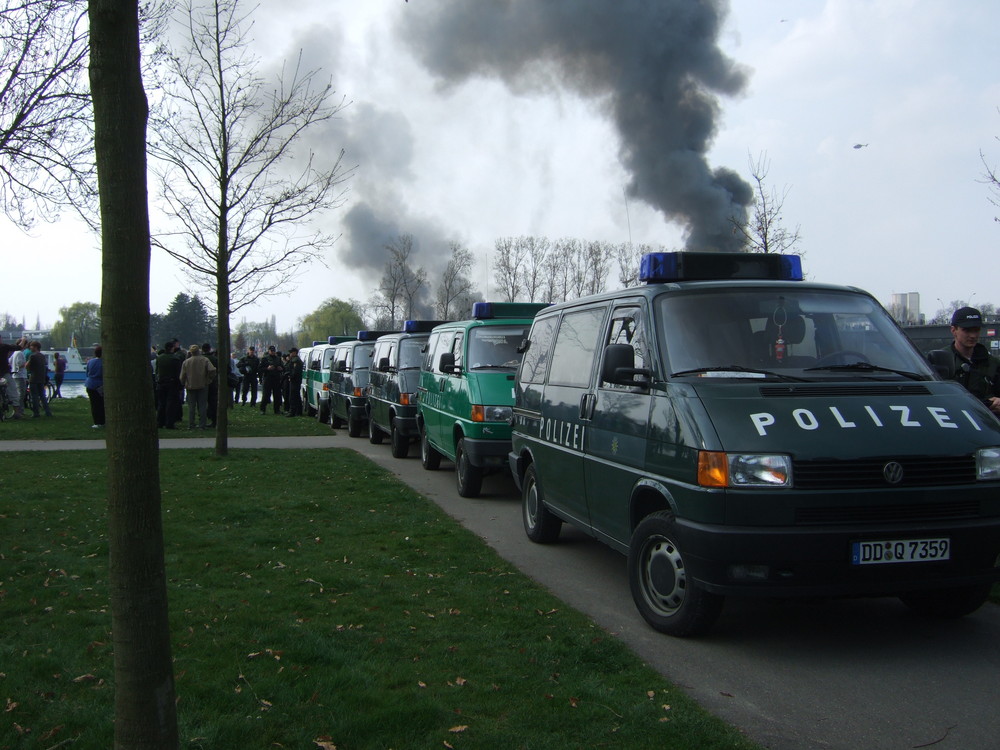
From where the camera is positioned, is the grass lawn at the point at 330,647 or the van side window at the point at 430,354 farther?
the van side window at the point at 430,354

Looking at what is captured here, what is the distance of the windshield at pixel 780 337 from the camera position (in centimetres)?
547

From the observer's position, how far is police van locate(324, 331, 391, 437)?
1933cm

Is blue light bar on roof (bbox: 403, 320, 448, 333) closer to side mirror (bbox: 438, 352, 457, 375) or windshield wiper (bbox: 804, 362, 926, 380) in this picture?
side mirror (bbox: 438, 352, 457, 375)

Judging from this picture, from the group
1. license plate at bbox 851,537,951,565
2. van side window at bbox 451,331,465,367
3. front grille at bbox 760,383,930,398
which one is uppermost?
van side window at bbox 451,331,465,367

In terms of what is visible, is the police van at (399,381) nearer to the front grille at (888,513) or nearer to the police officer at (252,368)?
the front grille at (888,513)

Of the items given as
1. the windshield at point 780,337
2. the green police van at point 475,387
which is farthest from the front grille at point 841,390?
the green police van at point 475,387

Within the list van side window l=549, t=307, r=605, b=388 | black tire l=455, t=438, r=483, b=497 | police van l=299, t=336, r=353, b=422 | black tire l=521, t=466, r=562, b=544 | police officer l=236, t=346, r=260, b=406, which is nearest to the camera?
van side window l=549, t=307, r=605, b=388

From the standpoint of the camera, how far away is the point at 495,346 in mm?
11375

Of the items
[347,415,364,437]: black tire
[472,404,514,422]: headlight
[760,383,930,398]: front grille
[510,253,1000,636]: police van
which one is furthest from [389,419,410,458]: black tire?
[760,383,930,398]: front grille

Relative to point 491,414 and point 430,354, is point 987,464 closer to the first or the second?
point 491,414

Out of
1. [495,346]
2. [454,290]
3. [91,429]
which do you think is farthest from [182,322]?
[495,346]

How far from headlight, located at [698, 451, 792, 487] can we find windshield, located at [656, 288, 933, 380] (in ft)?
2.54

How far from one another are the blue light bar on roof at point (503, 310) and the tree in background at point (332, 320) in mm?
94984

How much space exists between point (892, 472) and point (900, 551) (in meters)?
0.42
